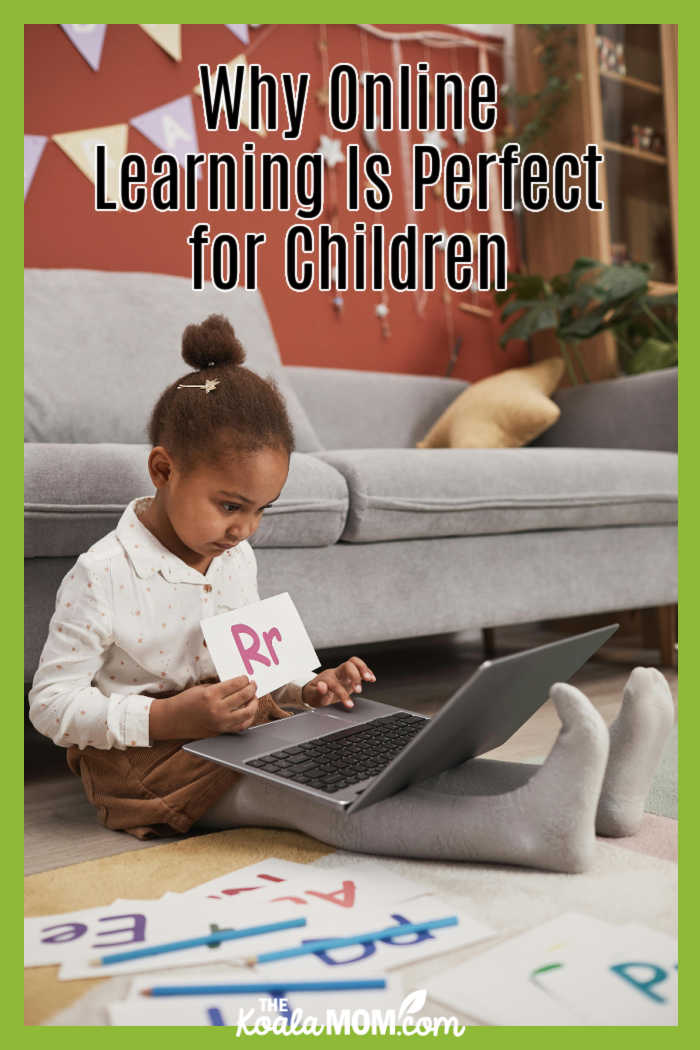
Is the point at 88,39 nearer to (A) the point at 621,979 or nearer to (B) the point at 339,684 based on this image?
(B) the point at 339,684

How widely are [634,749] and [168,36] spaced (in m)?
2.06

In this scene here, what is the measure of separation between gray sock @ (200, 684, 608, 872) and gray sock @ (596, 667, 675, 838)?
8 cm

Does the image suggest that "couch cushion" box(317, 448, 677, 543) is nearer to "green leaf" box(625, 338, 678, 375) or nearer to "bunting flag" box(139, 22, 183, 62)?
"green leaf" box(625, 338, 678, 375)

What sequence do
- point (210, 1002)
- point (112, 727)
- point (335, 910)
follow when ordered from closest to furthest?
point (210, 1002) < point (335, 910) < point (112, 727)

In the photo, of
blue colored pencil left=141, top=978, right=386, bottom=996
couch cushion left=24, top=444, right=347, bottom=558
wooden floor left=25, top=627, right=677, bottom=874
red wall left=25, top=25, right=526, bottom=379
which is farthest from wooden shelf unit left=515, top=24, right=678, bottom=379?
blue colored pencil left=141, top=978, right=386, bottom=996

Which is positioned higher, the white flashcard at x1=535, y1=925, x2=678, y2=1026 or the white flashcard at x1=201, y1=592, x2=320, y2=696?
the white flashcard at x1=201, y1=592, x2=320, y2=696

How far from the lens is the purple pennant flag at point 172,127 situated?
6.91 feet

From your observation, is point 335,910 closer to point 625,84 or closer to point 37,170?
point 37,170

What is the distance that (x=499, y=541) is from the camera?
5.14 feet

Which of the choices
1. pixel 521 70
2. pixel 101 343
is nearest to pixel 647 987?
pixel 101 343

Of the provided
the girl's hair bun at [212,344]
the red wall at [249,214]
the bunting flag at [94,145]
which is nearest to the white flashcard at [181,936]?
the girl's hair bun at [212,344]

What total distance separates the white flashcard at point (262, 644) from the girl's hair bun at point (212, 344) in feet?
0.92

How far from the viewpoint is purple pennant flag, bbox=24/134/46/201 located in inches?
76.3

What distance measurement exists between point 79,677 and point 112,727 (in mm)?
64
